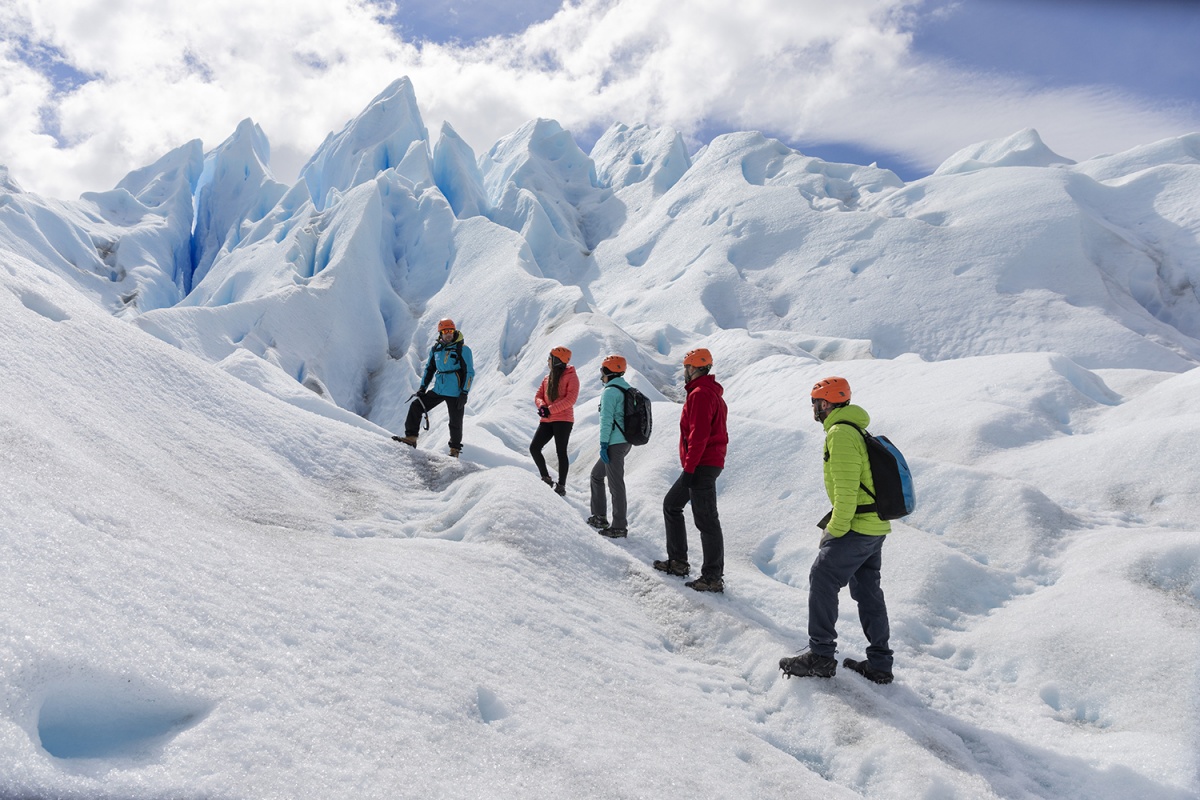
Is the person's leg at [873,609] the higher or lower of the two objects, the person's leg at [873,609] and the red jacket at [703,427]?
the lower

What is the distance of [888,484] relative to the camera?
4.34m

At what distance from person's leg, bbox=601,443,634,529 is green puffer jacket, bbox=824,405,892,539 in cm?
266

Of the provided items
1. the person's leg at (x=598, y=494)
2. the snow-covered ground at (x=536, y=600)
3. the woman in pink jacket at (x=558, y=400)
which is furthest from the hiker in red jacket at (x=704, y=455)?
the woman in pink jacket at (x=558, y=400)

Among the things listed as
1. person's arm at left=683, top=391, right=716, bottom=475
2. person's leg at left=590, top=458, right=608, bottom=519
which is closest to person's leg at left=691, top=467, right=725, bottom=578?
person's arm at left=683, top=391, right=716, bottom=475

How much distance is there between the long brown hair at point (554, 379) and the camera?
7.83 metres

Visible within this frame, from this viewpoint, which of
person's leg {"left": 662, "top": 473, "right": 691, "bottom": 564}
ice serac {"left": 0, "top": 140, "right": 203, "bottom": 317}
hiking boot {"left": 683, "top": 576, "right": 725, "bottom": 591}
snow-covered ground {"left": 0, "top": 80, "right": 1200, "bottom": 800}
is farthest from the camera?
ice serac {"left": 0, "top": 140, "right": 203, "bottom": 317}

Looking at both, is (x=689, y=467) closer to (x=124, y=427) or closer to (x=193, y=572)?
(x=193, y=572)

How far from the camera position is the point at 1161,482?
28.9 ft

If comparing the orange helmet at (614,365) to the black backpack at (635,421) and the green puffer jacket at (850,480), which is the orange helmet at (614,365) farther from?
the green puffer jacket at (850,480)

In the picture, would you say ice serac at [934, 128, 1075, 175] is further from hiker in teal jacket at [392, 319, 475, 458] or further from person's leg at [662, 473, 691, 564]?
person's leg at [662, 473, 691, 564]

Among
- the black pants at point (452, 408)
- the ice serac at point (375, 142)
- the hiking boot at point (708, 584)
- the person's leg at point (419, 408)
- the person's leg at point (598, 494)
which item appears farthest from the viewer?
the ice serac at point (375, 142)

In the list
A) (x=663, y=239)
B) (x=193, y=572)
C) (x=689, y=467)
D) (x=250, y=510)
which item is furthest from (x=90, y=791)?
(x=663, y=239)

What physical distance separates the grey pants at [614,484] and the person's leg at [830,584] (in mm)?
2653

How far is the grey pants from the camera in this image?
687 cm
